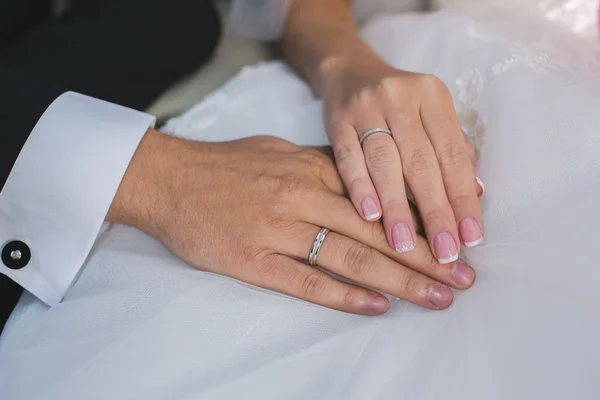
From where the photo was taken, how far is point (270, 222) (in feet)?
2.24

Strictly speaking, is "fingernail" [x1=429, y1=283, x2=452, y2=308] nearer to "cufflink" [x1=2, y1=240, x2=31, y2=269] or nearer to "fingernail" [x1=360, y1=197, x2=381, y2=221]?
"fingernail" [x1=360, y1=197, x2=381, y2=221]

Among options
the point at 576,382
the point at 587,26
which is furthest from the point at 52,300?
the point at 587,26

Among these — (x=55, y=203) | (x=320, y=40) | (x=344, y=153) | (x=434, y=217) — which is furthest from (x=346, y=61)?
(x=55, y=203)

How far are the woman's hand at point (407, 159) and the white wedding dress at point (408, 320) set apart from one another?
0.03 m

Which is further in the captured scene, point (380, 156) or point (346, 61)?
point (346, 61)

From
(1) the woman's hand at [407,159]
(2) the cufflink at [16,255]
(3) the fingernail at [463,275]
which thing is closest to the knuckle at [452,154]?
(1) the woman's hand at [407,159]

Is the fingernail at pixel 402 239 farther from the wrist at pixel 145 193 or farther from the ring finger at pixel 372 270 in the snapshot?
the wrist at pixel 145 193

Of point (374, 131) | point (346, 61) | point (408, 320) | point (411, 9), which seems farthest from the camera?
point (411, 9)

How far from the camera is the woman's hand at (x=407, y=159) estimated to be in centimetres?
66

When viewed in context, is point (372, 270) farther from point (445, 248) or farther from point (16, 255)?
point (16, 255)

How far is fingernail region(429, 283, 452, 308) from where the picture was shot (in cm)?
62

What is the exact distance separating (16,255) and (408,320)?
43 cm

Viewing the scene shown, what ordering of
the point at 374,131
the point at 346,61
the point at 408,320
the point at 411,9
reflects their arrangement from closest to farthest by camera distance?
the point at 408,320 → the point at 374,131 → the point at 346,61 → the point at 411,9

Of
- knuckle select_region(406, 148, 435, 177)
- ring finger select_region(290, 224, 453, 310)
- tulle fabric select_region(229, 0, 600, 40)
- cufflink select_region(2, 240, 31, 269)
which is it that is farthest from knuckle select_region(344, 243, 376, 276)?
tulle fabric select_region(229, 0, 600, 40)
